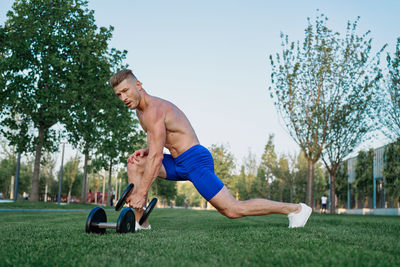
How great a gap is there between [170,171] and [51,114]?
52.5 feet

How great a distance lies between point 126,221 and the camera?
4.13 m

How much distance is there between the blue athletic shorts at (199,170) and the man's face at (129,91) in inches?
34.6

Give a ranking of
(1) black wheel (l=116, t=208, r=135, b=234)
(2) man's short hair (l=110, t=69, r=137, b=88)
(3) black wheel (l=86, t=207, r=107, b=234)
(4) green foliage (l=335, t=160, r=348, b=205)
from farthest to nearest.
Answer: (4) green foliage (l=335, t=160, r=348, b=205) → (2) man's short hair (l=110, t=69, r=137, b=88) → (3) black wheel (l=86, t=207, r=107, b=234) → (1) black wheel (l=116, t=208, r=135, b=234)

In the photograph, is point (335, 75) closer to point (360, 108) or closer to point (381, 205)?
point (360, 108)

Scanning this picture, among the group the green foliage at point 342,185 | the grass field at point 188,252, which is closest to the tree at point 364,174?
the green foliage at point 342,185

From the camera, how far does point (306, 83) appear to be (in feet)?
71.4

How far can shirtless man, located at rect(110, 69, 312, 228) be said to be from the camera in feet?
14.1

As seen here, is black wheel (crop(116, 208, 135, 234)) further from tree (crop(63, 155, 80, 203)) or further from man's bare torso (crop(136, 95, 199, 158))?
tree (crop(63, 155, 80, 203))

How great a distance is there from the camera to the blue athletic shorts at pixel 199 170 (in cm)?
448

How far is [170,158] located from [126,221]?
1.08 meters

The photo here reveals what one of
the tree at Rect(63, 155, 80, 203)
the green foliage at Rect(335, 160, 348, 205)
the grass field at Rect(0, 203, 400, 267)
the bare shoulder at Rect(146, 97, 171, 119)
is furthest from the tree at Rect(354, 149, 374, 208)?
the grass field at Rect(0, 203, 400, 267)

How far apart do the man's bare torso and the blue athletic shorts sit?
0.31 ft

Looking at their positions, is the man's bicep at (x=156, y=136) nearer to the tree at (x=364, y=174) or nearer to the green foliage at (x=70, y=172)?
the tree at (x=364, y=174)

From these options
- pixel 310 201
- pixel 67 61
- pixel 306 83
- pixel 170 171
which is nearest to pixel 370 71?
pixel 306 83
